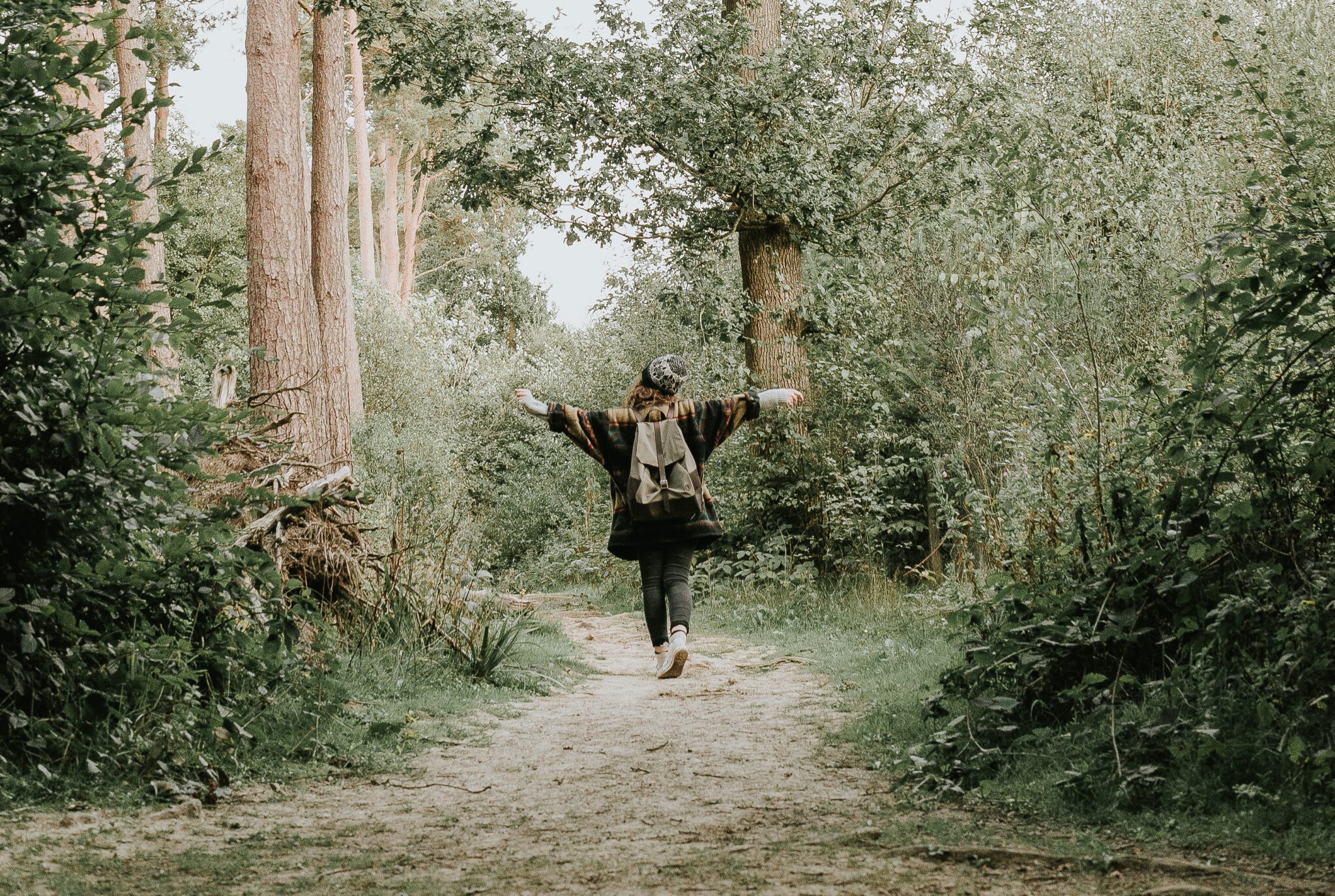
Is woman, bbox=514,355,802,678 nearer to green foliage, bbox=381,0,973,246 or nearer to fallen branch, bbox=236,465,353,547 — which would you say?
fallen branch, bbox=236,465,353,547

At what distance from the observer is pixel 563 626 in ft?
41.1

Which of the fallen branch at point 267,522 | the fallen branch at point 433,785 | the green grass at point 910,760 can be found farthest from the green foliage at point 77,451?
the green grass at point 910,760

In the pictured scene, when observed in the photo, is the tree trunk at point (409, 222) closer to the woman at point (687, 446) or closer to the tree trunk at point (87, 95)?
the tree trunk at point (87, 95)

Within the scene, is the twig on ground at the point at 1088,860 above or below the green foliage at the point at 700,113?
below

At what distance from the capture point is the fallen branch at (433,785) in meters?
4.95

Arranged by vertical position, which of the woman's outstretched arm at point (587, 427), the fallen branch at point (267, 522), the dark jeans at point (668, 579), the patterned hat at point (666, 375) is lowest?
the dark jeans at point (668, 579)

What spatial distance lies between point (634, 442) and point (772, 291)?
23.9 ft

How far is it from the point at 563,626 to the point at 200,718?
7779 millimetres

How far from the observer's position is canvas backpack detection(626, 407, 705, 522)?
299 inches

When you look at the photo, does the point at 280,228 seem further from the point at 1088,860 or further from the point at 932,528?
the point at 1088,860

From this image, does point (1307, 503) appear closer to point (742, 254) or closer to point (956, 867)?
point (956, 867)

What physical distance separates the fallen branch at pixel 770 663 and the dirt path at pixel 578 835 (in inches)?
99.5

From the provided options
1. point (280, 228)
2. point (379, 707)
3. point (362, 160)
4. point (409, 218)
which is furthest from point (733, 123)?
point (409, 218)

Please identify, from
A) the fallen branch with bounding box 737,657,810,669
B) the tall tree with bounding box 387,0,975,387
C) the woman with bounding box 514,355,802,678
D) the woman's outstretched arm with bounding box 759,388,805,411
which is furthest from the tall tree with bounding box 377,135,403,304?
the woman's outstretched arm with bounding box 759,388,805,411
